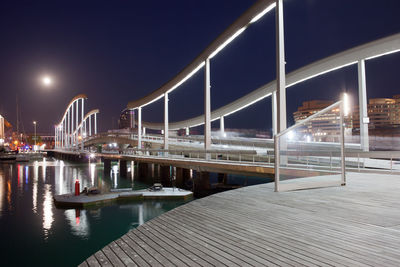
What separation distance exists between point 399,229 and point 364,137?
13405mm

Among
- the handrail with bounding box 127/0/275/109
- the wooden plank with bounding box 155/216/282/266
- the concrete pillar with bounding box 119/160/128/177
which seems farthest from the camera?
the concrete pillar with bounding box 119/160/128/177

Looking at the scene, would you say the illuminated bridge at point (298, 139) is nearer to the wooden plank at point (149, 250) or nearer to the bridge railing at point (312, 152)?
the bridge railing at point (312, 152)

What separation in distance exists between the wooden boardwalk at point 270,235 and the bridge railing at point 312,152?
1691 mm

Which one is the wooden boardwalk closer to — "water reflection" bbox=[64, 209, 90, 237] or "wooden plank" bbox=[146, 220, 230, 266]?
"wooden plank" bbox=[146, 220, 230, 266]

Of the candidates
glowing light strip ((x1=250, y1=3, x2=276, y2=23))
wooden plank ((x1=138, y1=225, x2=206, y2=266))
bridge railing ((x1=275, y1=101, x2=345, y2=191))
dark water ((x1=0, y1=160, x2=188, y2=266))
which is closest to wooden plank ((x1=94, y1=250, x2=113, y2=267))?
wooden plank ((x1=138, y1=225, x2=206, y2=266))

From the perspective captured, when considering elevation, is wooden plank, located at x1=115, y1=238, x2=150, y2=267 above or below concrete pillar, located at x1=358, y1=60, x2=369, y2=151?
below

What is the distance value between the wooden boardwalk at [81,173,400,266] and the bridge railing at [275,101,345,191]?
1.69 meters

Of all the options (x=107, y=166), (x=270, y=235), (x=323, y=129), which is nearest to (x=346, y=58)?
(x=323, y=129)

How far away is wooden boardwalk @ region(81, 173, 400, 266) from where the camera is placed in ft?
12.5

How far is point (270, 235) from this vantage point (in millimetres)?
→ 4629

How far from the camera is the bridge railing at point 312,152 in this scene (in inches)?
347

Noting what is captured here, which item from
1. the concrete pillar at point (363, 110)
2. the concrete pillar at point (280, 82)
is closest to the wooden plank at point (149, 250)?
the concrete pillar at point (280, 82)

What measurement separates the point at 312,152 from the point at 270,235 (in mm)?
7840

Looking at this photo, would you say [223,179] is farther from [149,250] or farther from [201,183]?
[149,250]
